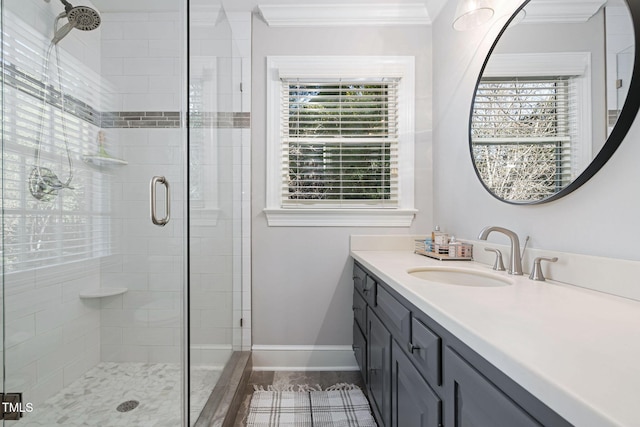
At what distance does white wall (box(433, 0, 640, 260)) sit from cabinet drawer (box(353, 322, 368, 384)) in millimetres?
841

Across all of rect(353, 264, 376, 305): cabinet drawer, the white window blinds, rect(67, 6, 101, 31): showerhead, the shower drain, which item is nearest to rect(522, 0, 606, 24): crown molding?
the white window blinds

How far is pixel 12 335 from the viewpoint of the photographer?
105 cm

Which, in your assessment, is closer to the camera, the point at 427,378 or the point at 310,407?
the point at 427,378

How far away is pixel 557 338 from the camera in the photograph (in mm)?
555

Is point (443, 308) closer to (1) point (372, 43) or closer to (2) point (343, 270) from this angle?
(2) point (343, 270)

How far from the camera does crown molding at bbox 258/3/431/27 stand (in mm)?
2064

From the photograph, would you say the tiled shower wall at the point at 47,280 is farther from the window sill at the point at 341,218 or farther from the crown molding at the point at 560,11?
the crown molding at the point at 560,11

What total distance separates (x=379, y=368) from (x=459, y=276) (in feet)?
1.81

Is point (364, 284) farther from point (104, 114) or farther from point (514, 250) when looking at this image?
point (104, 114)

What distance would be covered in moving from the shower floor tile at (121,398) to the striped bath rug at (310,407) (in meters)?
0.41

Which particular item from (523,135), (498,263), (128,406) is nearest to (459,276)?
(498,263)

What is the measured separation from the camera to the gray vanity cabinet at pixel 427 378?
1.71 ft

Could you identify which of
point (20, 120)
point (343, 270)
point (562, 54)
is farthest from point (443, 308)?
point (20, 120)

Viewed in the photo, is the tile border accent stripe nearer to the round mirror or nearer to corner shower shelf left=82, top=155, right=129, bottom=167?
corner shower shelf left=82, top=155, right=129, bottom=167
